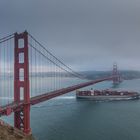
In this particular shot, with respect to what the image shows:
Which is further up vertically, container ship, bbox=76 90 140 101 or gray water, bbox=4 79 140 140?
container ship, bbox=76 90 140 101

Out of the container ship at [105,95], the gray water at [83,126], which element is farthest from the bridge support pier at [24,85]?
the container ship at [105,95]

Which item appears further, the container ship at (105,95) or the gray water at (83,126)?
the container ship at (105,95)

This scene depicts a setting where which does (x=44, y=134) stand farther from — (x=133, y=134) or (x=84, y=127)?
(x=133, y=134)

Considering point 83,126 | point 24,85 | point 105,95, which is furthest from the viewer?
point 105,95

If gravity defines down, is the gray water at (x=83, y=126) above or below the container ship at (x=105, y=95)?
below

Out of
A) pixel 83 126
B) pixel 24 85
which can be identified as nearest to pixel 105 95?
pixel 83 126

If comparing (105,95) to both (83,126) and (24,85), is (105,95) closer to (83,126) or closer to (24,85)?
(83,126)

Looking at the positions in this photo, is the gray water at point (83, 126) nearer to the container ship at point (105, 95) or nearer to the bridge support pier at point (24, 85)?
the bridge support pier at point (24, 85)

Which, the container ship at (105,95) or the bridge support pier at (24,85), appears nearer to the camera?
the bridge support pier at (24,85)

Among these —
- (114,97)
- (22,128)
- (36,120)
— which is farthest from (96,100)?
(22,128)

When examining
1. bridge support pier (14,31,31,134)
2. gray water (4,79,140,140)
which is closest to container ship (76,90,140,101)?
gray water (4,79,140,140)

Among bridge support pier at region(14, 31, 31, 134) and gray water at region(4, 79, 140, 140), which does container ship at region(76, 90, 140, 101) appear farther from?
Result: bridge support pier at region(14, 31, 31, 134)
